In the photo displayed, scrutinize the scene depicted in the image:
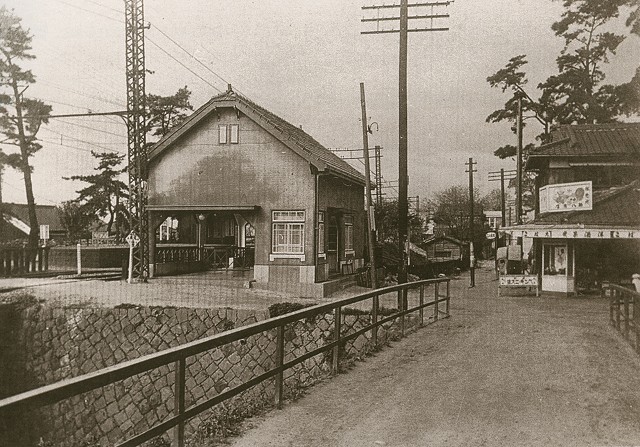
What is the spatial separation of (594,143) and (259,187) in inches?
506

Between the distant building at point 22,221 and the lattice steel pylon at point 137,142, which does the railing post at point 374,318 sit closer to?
the distant building at point 22,221

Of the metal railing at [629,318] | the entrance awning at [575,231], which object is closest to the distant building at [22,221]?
the metal railing at [629,318]

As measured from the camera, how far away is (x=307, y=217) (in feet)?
60.6

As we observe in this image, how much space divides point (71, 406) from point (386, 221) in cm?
3199

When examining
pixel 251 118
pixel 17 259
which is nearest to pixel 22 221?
pixel 17 259

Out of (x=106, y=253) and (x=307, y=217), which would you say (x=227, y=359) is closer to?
(x=307, y=217)

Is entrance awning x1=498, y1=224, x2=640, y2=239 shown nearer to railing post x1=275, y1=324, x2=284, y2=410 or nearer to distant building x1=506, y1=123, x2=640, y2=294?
distant building x1=506, y1=123, x2=640, y2=294

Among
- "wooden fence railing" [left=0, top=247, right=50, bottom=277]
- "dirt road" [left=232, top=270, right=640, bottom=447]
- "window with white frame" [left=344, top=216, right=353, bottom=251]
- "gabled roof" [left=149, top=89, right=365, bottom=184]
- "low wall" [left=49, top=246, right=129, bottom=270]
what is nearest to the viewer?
"dirt road" [left=232, top=270, right=640, bottom=447]

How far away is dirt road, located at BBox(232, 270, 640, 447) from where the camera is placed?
16.2ft

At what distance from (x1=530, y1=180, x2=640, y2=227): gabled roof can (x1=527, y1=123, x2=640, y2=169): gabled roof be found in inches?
52.8

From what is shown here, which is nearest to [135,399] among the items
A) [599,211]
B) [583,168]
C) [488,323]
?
[488,323]

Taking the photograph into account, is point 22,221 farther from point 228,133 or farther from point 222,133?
point 228,133

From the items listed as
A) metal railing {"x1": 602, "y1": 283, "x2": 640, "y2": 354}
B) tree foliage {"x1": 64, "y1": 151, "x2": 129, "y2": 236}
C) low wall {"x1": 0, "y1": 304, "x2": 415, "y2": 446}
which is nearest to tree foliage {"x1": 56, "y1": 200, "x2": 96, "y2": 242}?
tree foliage {"x1": 64, "y1": 151, "x2": 129, "y2": 236}

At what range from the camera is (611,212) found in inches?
780
